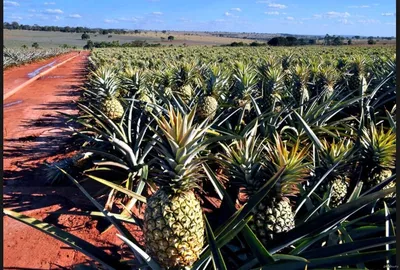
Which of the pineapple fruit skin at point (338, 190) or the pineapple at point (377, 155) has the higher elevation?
the pineapple at point (377, 155)

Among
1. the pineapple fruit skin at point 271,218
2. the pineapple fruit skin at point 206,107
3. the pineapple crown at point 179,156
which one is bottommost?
the pineapple fruit skin at point 271,218

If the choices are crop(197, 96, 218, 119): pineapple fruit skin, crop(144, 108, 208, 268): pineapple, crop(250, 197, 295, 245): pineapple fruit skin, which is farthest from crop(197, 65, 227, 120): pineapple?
crop(144, 108, 208, 268): pineapple

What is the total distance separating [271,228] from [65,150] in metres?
5.37

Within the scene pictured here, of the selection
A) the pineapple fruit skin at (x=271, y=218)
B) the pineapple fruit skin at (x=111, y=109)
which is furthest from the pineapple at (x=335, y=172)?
the pineapple fruit skin at (x=111, y=109)

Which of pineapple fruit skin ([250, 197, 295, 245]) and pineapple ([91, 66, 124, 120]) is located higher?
pineapple ([91, 66, 124, 120])

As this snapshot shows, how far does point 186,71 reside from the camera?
24.1 feet

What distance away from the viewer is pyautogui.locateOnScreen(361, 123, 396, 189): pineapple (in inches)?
95.0

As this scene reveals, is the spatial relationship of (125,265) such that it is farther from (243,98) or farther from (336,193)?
(243,98)

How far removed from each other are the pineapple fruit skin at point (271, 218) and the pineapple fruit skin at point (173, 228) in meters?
0.38

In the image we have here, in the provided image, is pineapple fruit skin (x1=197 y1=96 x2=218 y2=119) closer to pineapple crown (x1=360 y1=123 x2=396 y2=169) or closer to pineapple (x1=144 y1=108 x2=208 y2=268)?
pineapple crown (x1=360 y1=123 x2=396 y2=169)

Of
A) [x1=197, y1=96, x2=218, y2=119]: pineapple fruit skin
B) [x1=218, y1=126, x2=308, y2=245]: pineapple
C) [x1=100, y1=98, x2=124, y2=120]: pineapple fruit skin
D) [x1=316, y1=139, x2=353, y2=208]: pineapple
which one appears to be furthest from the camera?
[x1=197, y1=96, x2=218, y2=119]: pineapple fruit skin

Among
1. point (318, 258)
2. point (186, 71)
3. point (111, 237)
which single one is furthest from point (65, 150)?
point (318, 258)

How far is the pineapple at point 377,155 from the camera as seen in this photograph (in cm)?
241

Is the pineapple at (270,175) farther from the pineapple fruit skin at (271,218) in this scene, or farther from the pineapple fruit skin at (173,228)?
the pineapple fruit skin at (173,228)
